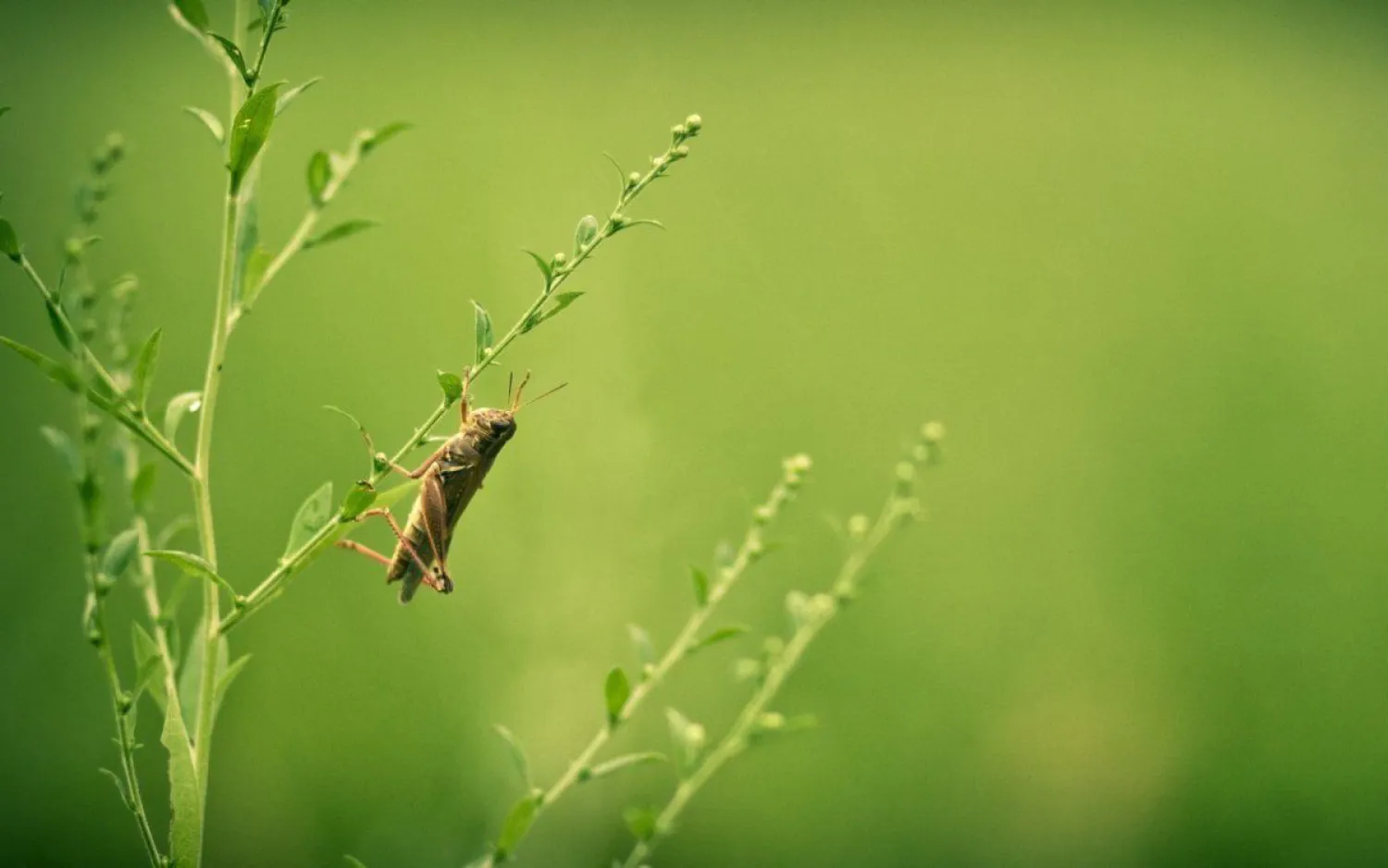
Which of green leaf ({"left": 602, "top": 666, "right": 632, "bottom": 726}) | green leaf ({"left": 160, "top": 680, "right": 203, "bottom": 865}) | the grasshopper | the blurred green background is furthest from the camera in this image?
the blurred green background

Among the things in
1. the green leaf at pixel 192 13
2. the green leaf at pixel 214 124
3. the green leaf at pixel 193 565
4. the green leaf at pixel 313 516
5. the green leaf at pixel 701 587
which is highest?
the green leaf at pixel 192 13

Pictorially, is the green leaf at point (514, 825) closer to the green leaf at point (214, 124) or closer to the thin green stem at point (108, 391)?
the thin green stem at point (108, 391)

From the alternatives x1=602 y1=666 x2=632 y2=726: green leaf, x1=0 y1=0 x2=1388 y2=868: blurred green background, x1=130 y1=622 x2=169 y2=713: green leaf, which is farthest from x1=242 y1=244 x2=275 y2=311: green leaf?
x1=0 y1=0 x2=1388 y2=868: blurred green background

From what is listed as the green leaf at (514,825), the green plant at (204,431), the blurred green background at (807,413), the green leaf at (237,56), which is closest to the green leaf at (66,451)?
the green plant at (204,431)

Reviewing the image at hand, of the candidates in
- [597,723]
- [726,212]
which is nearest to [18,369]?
[597,723]

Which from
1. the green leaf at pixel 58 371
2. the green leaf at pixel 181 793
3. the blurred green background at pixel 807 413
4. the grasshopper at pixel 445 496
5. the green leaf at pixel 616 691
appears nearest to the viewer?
the green leaf at pixel 58 371

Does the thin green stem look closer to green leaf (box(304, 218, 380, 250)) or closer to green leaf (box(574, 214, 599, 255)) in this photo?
green leaf (box(304, 218, 380, 250))
